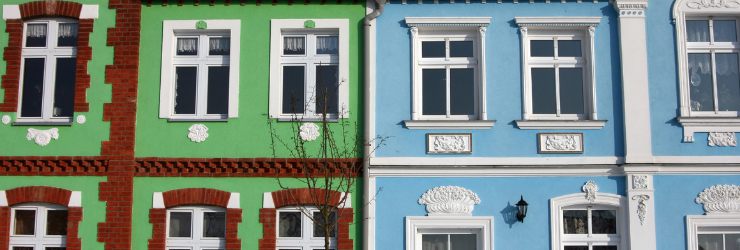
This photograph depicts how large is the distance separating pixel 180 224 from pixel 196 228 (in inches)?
Answer: 10.5

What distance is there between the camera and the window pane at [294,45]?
33.0 feet

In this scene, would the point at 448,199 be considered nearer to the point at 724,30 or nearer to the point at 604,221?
the point at 604,221

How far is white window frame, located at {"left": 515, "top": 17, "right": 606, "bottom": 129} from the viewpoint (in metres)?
9.52

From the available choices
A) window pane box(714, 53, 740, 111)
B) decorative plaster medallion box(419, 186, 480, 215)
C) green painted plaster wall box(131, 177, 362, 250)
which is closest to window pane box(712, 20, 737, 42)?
window pane box(714, 53, 740, 111)

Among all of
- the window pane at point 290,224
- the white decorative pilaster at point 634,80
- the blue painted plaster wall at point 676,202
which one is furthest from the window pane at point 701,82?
the window pane at point 290,224

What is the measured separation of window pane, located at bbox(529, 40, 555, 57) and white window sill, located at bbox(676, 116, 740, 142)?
2.01m

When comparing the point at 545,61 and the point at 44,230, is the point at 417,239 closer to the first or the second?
the point at 545,61

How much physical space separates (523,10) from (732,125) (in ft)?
11.0

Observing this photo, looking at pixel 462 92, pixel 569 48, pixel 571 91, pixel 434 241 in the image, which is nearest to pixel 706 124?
pixel 571 91

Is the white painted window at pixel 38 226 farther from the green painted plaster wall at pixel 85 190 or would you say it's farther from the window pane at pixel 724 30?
the window pane at pixel 724 30

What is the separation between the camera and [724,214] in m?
9.31

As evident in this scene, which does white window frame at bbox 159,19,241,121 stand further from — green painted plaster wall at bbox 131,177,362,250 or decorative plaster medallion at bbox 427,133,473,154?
decorative plaster medallion at bbox 427,133,473,154

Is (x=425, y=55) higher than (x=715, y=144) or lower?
higher

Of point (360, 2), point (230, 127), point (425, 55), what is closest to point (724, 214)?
point (425, 55)
